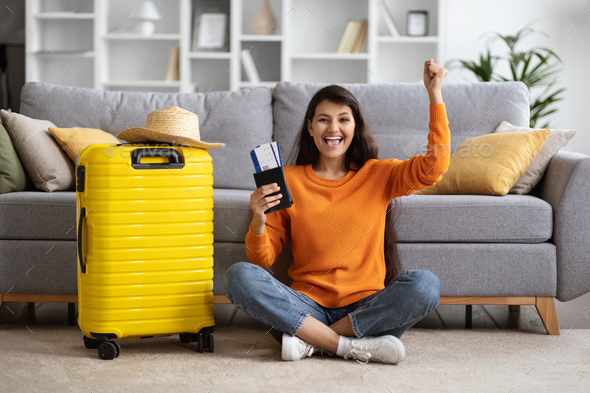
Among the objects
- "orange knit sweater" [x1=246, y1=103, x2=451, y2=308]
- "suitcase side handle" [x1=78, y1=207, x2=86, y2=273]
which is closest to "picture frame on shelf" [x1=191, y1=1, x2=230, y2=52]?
"orange knit sweater" [x1=246, y1=103, x2=451, y2=308]

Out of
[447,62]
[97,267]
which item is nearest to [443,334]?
[97,267]

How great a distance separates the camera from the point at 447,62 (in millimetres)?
3510

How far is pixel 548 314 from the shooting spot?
1673 mm

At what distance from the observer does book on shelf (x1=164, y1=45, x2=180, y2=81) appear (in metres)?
3.75

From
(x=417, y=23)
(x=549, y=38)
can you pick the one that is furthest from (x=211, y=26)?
(x=549, y=38)

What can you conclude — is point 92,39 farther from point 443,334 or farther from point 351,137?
point 443,334

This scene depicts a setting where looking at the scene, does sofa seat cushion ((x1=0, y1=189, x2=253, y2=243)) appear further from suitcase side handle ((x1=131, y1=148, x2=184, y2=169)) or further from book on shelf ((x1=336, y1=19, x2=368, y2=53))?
book on shelf ((x1=336, y1=19, x2=368, y2=53))

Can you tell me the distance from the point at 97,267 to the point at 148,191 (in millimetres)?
242

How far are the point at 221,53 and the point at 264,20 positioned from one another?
38 centimetres

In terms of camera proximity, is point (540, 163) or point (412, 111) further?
point (412, 111)

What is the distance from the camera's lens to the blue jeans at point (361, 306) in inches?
54.2

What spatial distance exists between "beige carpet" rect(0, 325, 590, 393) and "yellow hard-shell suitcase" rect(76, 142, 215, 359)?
0.08m

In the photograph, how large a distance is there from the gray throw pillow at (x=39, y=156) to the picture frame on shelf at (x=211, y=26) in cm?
198

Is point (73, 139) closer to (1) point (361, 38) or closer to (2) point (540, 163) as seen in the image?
(2) point (540, 163)
